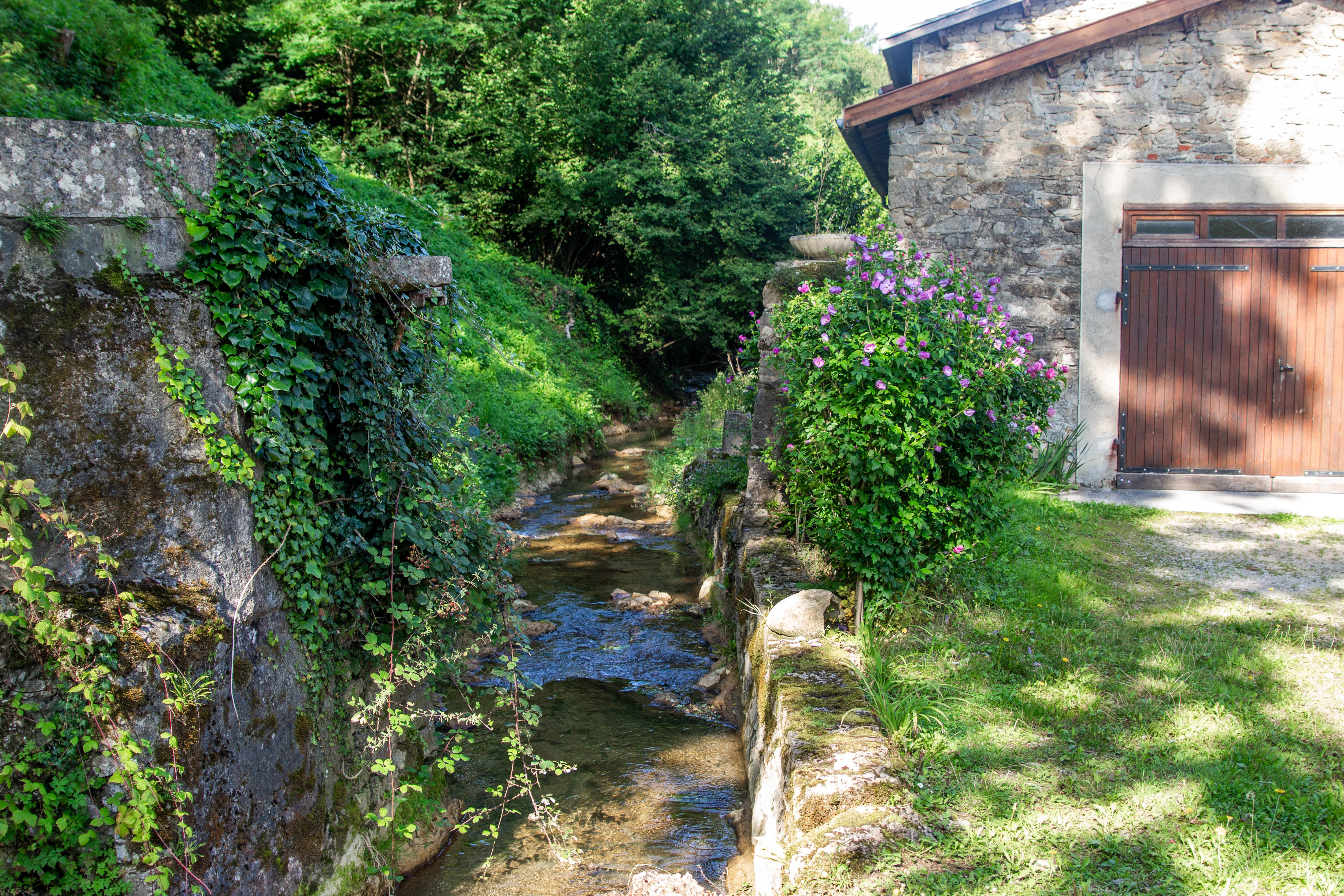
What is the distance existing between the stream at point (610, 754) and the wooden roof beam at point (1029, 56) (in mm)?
4726

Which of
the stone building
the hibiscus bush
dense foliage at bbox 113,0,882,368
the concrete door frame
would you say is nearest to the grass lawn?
the hibiscus bush

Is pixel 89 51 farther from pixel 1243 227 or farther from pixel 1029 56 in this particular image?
pixel 1243 227

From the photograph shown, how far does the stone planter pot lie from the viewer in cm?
588

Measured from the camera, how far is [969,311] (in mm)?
4914

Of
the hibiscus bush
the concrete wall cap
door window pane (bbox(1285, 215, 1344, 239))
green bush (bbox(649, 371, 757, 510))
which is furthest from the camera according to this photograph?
door window pane (bbox(1285, 215, 1344, 239))

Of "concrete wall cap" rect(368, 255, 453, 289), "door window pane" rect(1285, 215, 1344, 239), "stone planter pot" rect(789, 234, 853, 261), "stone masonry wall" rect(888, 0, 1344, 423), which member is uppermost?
"stone masonry wall" rect(888, 0, 1344, 423)

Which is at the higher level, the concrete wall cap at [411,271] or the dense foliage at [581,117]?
the dense foliage at [581,117]

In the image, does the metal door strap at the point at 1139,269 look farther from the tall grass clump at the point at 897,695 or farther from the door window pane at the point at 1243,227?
the tall grass clump at the point at 897,695

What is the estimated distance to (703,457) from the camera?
9.54 meters

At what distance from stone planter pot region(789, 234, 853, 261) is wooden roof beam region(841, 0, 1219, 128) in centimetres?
244

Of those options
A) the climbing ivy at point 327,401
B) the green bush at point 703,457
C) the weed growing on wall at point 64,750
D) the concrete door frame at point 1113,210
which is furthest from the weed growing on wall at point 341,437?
the concrete door frame at point 1113,210

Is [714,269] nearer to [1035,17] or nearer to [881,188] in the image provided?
[881,188]

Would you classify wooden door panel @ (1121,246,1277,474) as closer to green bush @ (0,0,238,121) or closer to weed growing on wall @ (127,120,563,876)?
weed growing on wall @ (127,120,563,876)

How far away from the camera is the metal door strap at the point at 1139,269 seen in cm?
801
